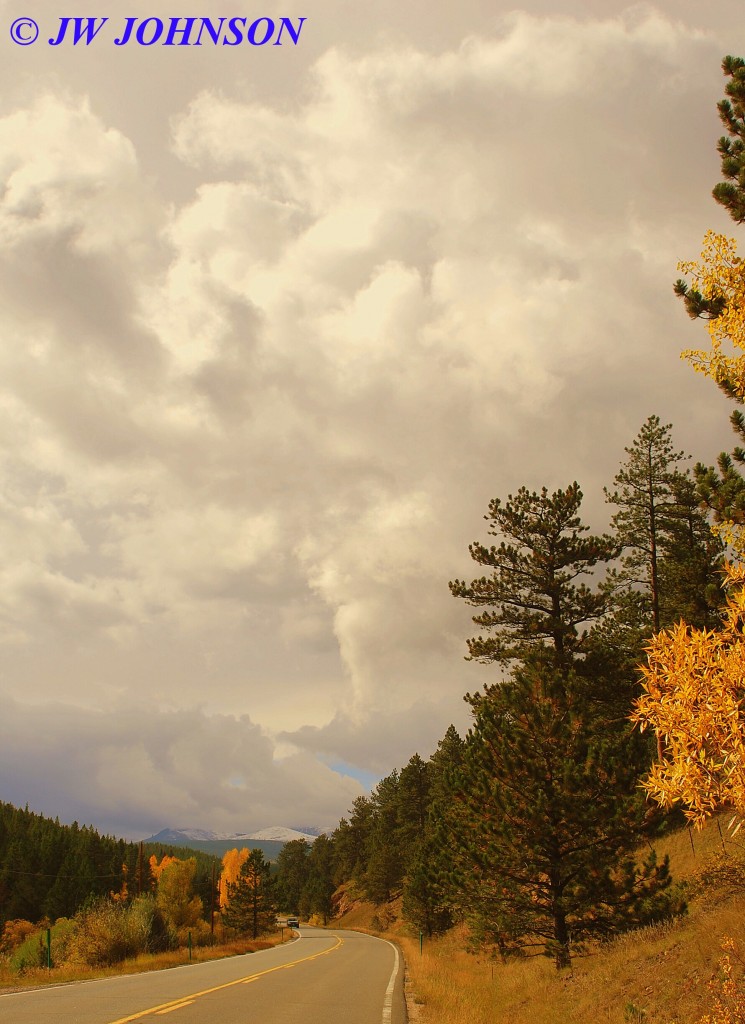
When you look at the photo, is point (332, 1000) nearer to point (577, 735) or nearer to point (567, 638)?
point (577, 735)

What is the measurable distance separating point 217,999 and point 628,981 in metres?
7.41

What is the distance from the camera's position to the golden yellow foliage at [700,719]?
5871 mm

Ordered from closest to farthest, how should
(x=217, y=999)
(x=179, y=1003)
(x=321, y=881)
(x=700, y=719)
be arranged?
(x=700, y=719) → (x=179, y=1003) → (x=217, y=999) → (x=321, y=881)

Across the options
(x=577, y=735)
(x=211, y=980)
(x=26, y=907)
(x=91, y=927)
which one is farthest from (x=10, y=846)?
(x=577, y=735)

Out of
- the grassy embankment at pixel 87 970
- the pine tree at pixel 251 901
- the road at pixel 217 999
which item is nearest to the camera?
the road at pixel 217 999

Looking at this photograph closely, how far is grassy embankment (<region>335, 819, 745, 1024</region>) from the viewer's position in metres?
10.3

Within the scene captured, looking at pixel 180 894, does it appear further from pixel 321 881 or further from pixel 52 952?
pixel 52 952

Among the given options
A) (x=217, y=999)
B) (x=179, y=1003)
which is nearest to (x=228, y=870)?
(x=217, y=999)

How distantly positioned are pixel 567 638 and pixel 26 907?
379 feet

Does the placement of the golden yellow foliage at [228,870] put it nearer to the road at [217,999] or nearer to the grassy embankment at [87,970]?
the grassy embankment at [87,970]

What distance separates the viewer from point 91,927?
22.6 m

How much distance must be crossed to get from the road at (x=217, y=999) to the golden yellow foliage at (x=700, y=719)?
27.3 ft

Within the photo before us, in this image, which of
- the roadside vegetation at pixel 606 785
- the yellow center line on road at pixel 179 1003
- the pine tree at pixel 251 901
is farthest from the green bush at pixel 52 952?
the pine tree at pixel 251 901

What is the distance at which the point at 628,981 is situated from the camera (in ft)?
38.4
